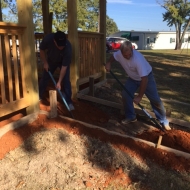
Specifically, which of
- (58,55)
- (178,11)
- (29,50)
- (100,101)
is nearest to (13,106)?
(29,50)

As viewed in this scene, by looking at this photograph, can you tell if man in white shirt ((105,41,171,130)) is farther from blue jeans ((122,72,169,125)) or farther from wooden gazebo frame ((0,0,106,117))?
wooden gazebo frame ((0,0,106,117))

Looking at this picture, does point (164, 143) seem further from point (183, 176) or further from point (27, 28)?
point (27, 28)

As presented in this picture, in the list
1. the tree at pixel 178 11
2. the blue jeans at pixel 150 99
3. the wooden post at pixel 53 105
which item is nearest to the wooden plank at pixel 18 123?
the wooden post at pixel 53 105

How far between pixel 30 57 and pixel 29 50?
117mm

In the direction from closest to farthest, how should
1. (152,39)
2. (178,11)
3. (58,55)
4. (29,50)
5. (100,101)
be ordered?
(29,50), (58,55), (100,101), (178,11), (152,39)

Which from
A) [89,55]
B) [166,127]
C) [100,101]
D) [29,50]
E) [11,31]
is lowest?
[166,127]

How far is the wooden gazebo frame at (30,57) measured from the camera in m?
3.88

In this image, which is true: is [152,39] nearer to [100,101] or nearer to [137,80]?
[100,101]

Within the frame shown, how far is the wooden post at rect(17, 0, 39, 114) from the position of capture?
396 cm

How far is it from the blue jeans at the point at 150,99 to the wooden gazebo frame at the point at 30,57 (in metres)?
1.47

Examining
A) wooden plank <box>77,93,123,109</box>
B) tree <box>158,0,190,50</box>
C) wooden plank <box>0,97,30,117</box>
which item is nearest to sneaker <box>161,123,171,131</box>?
wooden plank <box>77,93,123,109</box>

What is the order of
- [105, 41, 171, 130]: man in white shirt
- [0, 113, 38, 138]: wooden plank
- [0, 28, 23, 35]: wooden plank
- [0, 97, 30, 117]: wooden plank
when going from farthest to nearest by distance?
[105, 41, 171, 130]: man in white shirt
[0, 97, 30, 117]: wooden plank
[0, 113, 38, 138]: wooden plank
[0, 28, 23, 35]: wooden plank

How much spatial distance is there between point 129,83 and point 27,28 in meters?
2.18

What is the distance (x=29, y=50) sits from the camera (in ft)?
13.5
